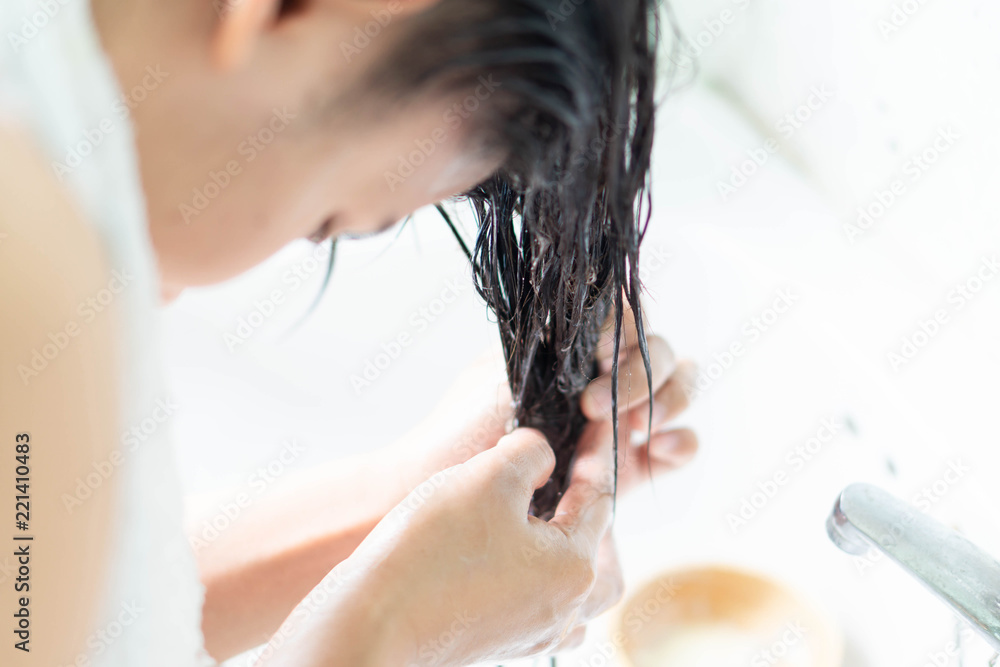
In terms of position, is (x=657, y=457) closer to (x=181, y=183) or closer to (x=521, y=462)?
(x=521, y=462)

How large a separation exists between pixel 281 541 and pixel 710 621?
420 mm

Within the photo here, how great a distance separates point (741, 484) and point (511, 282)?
498 mm

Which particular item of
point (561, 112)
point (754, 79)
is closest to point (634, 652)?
point (561, 112)

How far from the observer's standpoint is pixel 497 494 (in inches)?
19.4

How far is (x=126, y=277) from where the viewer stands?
13.2 inches

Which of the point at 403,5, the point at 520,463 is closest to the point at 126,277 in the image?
the point at 403,5

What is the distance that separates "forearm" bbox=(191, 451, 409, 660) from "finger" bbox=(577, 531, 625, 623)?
0.60 feet

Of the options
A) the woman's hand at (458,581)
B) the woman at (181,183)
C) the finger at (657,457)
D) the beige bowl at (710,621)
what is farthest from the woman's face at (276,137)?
the beige bowl at (710,621)

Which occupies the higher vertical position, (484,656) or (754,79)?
(754,79)

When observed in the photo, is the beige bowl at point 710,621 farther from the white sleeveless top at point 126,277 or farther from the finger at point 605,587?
the white sleeveless top at point 126,277

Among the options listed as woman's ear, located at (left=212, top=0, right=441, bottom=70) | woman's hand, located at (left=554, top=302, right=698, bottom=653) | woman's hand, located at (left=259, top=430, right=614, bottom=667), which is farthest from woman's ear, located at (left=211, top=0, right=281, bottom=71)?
woman's hand, located at (left=554, top=302, right=698, bottom=653)

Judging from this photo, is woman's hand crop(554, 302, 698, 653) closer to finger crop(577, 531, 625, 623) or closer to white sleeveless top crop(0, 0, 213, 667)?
finger crop(577, 531, 625, 623)

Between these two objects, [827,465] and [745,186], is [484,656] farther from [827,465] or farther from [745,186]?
[745,186]

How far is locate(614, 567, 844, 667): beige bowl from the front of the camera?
0.73 metres
